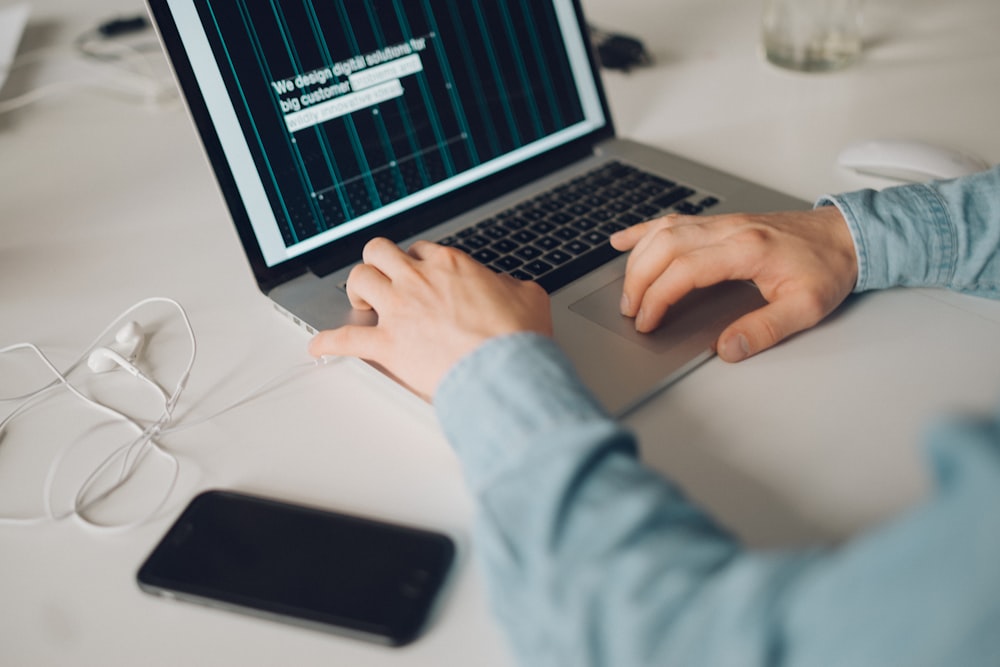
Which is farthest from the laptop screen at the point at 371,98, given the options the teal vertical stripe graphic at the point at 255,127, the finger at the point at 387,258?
the finger at the point at 387,258

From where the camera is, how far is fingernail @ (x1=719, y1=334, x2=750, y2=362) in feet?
1.99

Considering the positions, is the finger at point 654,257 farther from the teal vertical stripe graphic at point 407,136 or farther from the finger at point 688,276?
the teal vertical stripe graphic at point 407,136

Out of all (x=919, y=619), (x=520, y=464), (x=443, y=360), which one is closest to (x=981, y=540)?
(x=919, y=619)

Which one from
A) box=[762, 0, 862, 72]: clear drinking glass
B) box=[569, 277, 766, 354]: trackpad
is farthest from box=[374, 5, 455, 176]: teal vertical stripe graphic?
box=[762, 0, 862, 72]: clear drinking glass

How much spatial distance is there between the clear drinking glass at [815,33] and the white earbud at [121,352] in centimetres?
92

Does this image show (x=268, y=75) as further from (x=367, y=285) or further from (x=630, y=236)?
(x=630, y=236)

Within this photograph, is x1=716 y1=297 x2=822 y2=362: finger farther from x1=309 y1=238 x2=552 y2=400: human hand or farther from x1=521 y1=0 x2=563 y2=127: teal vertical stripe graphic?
x1=521 y1=0 x2=563 y2=127: teal vertical stripe graphic

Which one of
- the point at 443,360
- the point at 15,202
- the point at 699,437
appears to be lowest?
the point at 699,437

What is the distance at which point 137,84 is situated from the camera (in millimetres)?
1156

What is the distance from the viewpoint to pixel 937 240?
0.65 metres

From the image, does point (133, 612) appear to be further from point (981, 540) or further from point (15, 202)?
point (15, 202)

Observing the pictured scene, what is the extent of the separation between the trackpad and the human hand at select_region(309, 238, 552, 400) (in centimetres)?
7

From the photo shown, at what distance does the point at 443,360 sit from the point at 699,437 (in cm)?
19

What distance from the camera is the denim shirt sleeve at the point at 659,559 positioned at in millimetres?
296
